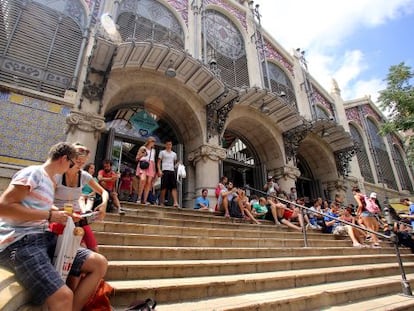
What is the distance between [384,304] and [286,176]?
7.74 m

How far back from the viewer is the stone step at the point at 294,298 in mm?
2346

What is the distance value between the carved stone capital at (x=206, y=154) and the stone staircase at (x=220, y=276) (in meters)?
3.94

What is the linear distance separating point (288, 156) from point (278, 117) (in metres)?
1.92

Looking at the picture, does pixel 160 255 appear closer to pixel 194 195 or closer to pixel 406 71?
pixel 194 195

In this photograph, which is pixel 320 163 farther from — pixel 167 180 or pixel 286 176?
pixel 167 180

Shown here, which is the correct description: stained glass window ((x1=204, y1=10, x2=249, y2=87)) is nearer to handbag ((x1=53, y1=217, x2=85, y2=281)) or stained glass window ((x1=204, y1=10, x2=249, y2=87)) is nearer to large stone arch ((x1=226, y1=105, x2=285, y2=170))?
large stone arch ((x1=226, y1=105, x2=285, y2=170))

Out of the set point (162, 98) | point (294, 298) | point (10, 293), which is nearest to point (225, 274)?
point (294, 298)

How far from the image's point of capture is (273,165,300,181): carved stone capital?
35.3ft

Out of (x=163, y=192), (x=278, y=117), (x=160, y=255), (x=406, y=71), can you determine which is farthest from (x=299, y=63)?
(x=160, y=255)

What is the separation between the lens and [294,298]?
9.00ft

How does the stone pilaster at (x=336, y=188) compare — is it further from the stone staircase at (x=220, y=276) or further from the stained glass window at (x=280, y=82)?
the stone staircase at (x=220, y=276)

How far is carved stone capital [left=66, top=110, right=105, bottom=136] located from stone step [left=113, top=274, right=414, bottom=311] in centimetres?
564

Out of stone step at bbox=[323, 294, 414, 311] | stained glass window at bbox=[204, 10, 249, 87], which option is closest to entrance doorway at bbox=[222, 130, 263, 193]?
stained glass window at bbox=[204, 10, 249, 87]

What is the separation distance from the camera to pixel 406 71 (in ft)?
44.0
